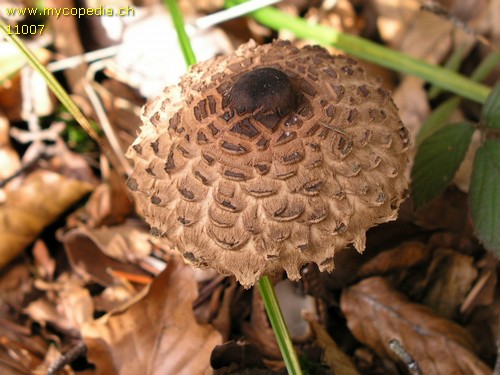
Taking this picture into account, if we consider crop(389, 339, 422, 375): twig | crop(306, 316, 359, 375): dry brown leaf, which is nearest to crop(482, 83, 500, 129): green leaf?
crop(389, 339, 422, 375): twig

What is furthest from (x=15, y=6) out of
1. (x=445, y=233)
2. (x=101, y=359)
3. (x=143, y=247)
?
(x=445, y=233)

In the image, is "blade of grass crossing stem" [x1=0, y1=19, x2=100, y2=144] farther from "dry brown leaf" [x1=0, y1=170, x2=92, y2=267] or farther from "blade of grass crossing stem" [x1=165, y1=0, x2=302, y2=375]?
"blade of grass crossing stem" [x1=165, y1=0, x2=302, y2=375]

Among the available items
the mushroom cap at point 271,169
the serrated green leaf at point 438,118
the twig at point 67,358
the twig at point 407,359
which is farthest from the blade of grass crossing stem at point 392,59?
the twig at point 67,358

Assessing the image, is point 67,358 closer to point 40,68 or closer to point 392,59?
point 40,68

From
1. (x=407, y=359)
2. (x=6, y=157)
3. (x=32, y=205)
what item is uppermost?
(x=6, y=157)

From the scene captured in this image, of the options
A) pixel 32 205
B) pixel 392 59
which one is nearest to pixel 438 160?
pixel 392 59
